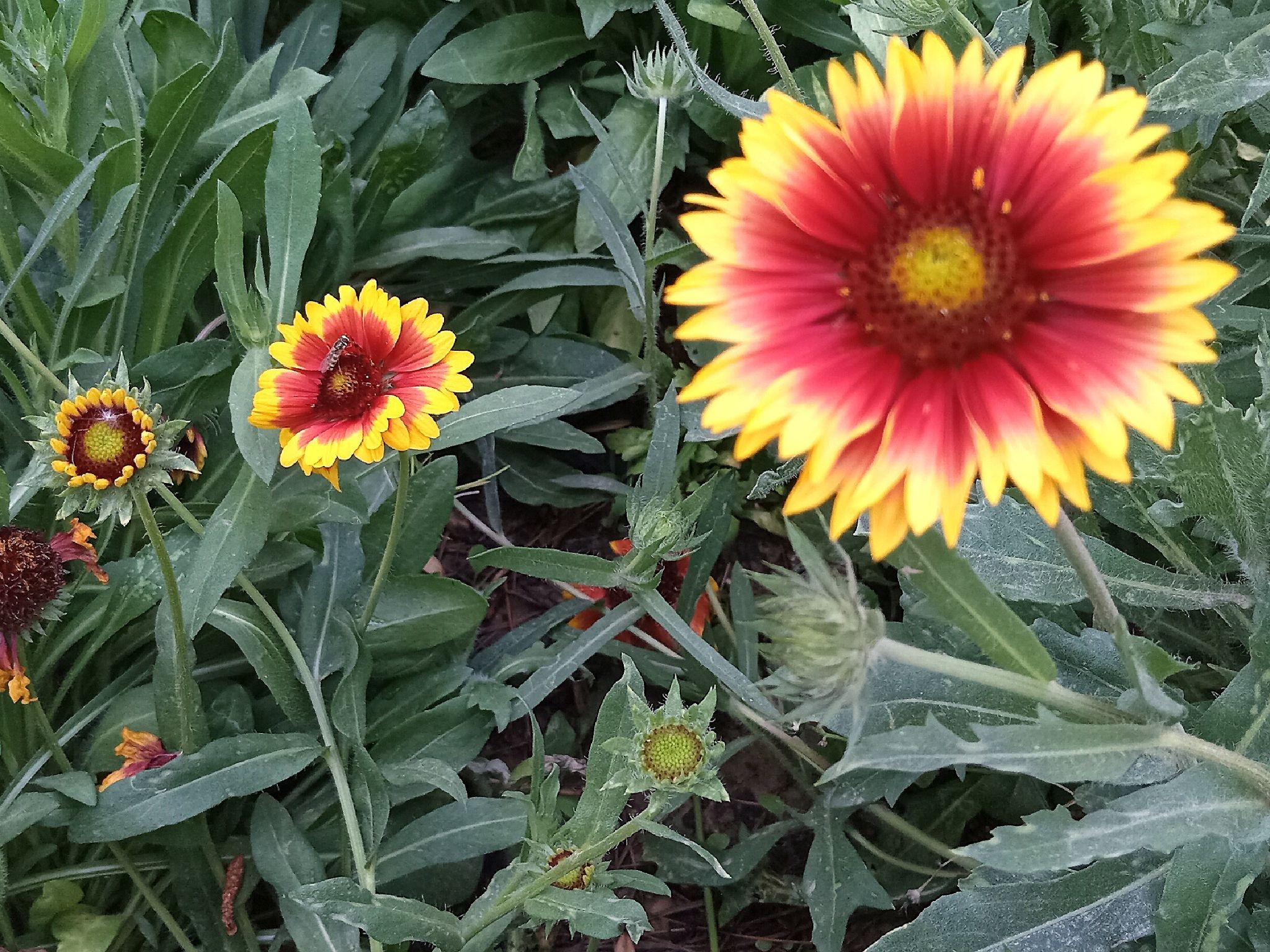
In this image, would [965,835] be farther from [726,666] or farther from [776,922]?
[726,666]

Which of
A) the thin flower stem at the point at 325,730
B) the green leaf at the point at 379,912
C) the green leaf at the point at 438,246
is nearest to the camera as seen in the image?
the green leaf at the point at 379,912

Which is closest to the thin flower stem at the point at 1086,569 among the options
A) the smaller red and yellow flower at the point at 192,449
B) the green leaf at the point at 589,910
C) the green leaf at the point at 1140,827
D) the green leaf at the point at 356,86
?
the green leaf at the point at 1140,827

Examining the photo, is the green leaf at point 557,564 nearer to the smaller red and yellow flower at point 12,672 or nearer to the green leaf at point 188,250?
the smaller red and yellow flower at point 12,672

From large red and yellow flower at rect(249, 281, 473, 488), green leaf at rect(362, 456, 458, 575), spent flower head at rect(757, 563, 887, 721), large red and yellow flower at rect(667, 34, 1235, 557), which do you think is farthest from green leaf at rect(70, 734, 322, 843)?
large red and yellow flower at rect(667, 34, 1235, 557)

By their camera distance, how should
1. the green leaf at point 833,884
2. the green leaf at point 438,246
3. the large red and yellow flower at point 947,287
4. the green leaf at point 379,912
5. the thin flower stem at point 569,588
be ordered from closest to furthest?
the large red and yellow flower at point 947,287, the green leaf at point 379,912, the green leaf at point 833,884, the thin flower stem at point 569,588, the green leaf at point 438,246

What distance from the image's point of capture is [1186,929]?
93 centimetres

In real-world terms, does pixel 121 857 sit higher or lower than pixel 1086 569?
lower

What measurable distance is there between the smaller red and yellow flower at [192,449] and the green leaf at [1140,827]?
108cm

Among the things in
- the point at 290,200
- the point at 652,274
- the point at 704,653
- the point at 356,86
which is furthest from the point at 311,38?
the point at 704,653

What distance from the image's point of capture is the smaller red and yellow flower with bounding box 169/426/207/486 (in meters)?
1.31

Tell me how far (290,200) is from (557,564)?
577 millimetres

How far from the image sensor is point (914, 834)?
1285mm

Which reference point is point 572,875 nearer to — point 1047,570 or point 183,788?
point 183,788

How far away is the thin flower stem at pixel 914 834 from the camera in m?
1.26
